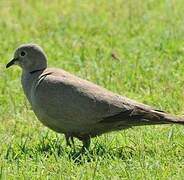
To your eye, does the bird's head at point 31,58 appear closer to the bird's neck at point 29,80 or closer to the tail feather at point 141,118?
the bird's neck at point 29,80

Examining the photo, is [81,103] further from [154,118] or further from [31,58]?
[31,58]

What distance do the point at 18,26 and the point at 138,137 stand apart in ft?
15.5

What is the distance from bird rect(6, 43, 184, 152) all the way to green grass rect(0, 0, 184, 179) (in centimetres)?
17

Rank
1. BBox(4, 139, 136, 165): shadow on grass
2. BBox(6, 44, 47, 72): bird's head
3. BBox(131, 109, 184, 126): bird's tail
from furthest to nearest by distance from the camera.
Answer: BBox(6, 44, 47, 72): bird's head, BBox(131, 109, 184, 126): bird's tail, BBox(4, 139, 136, 165): shadow on grass

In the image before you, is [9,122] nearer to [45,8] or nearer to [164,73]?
[164,73]

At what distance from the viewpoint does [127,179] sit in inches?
258

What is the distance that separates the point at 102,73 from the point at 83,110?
110 inches

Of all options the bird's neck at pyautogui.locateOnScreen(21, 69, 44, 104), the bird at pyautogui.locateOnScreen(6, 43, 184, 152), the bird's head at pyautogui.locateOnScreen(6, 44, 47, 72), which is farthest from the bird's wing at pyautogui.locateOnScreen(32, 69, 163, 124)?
the bird's head at pyautogui.locateOnScreen(6, 44, 47, 72)

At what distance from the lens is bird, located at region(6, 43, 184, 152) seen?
287 inches

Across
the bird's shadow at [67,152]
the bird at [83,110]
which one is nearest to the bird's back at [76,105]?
the bird at [83,110]

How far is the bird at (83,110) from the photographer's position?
23.9 feet

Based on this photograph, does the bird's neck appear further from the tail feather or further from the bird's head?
the tail feather

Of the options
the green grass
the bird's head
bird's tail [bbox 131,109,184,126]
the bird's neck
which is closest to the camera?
the green grass

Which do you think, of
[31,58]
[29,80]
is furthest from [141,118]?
[31,58]
